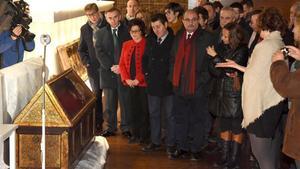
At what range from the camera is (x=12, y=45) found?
4.96 meters

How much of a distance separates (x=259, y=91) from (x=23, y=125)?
5.99 ft

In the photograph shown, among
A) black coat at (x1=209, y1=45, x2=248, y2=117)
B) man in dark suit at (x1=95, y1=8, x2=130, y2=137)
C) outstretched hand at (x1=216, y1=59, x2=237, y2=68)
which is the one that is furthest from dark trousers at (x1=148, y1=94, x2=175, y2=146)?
outstretched hand at (x1=216, y1=59, x2=237, y2=68)

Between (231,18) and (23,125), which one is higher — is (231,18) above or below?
above

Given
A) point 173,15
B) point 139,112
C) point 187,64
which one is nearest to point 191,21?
point 187,64

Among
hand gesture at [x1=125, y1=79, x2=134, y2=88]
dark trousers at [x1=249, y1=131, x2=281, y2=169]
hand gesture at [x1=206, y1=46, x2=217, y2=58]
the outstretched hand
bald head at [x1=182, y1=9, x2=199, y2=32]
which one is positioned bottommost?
Answer: dark trousers at [x1=249, y1=131, x2=281, y2=169]

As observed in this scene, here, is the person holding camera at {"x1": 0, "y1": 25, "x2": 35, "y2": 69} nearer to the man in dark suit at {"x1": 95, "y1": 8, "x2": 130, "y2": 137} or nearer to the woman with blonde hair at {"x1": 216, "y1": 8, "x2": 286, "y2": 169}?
the man in dark suit at {"x1": 95, "y1": 8, "x2": 130, "y2": 137}

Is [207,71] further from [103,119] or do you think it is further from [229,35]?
[103,119]

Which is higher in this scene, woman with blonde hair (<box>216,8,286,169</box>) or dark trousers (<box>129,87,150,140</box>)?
woman with blonde hair (<box>216,8,286,169</box>)

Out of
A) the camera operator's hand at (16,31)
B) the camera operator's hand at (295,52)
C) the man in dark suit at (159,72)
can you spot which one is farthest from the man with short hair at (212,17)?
the camera operator's hand at (295,52)

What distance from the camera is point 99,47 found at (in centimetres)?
668

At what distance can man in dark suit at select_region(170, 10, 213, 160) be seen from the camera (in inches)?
223

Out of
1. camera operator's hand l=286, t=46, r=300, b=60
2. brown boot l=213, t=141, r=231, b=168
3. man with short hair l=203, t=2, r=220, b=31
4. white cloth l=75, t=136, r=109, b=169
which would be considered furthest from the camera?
man with short hair l=203, t=2, r=220, b=31

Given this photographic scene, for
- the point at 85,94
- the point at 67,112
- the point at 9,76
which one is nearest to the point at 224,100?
the point at 85,94

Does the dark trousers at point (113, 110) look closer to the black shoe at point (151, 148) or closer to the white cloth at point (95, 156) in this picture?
the black shoe at point (151, 148)
